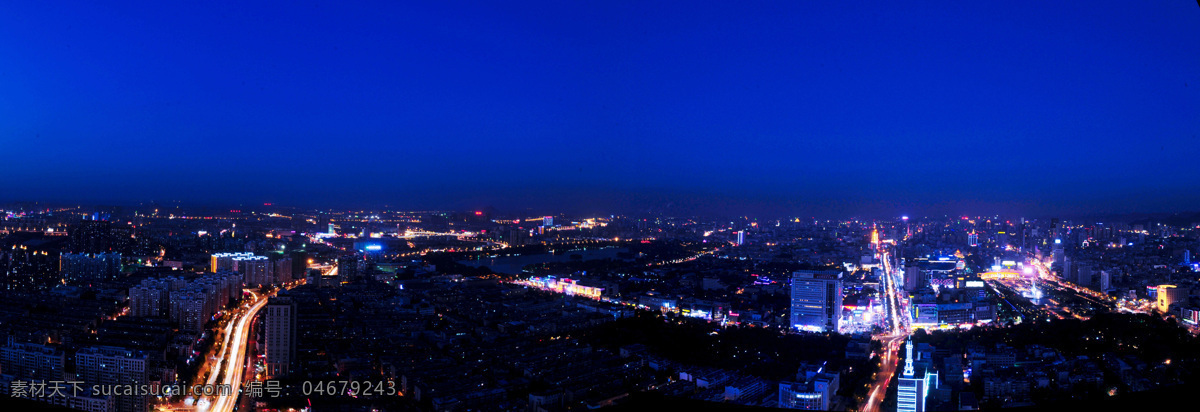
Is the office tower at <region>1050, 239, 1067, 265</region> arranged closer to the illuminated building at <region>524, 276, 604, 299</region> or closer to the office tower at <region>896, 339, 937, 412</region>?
the illuminated building at <region>524, 276, 604, 299</region>

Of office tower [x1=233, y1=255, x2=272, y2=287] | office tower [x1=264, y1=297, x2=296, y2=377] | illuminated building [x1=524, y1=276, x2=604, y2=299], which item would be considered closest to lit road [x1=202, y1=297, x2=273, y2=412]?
office tower [x1=264, y1=297, x2=296, y2=377]

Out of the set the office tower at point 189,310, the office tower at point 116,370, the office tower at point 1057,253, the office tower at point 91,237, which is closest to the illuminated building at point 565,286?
the office tower at point 189,310

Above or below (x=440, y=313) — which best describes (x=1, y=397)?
above

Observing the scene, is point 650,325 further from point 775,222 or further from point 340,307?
point 775,222

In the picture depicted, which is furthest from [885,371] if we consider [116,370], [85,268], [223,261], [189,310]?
[85,268]

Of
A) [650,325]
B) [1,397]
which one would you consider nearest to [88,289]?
[650,325]

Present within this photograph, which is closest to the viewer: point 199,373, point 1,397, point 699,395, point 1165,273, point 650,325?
point 1,397

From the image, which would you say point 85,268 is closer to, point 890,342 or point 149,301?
point 149,301
